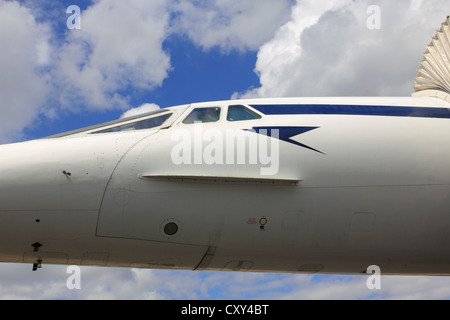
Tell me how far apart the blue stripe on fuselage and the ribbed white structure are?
54.6 inches

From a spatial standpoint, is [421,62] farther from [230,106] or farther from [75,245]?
[75,245]

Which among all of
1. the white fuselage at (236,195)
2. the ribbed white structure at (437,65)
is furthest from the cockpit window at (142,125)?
the ribbed white structure at (437,65)

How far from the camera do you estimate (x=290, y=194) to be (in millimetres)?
6434

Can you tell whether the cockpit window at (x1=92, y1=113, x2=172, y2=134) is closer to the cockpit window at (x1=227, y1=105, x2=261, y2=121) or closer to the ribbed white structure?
the cockpit window at (x1=227, y1=105, x2=261, y2=121)

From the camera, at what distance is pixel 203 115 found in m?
7.21

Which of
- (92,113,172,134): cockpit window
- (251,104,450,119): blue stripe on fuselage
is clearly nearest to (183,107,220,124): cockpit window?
(92,113,172,134): cockpit window

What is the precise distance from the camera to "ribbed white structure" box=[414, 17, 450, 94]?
29.0 feet

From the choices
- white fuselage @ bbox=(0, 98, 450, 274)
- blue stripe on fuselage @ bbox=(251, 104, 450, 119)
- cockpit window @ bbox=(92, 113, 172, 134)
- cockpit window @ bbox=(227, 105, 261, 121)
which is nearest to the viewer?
white fuselage @ bbox=(0, 98, 450, 274)

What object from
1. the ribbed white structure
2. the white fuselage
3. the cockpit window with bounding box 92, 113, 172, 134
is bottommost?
the white fuselage

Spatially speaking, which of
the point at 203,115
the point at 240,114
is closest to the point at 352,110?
the point at 240,114

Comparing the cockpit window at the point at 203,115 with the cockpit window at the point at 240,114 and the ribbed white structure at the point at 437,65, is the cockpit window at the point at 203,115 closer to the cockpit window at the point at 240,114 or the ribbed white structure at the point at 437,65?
the cockpit window at the point at 240,114

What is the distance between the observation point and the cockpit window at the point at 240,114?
7.11 meters

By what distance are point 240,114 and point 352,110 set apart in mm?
1863

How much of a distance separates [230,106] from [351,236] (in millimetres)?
2825
